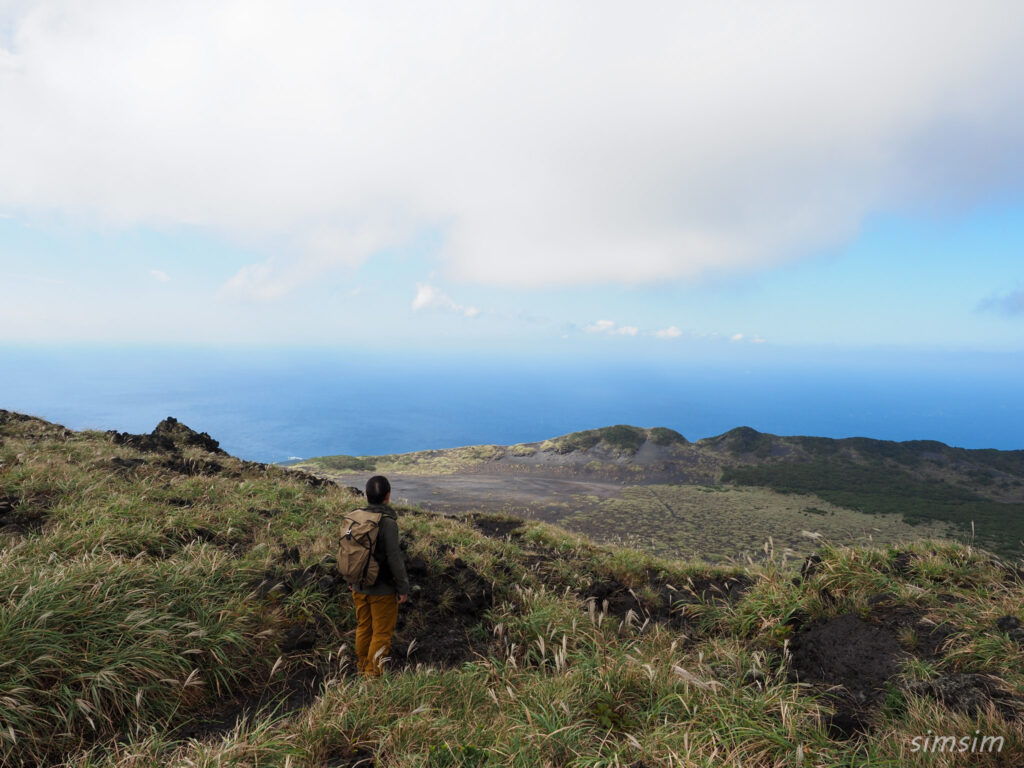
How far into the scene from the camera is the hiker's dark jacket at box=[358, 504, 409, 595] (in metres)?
5.77

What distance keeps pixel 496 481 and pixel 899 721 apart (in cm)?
5960

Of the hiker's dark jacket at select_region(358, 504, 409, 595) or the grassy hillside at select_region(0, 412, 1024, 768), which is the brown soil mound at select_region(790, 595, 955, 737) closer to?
the grassy hillside at select_region(0, 412, 1024, 768)

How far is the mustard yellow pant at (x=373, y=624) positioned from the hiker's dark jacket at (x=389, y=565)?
0.39ft

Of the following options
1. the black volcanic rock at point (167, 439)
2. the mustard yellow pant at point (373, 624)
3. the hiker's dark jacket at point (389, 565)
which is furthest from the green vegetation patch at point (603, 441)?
the hiker's dark jacket at point (389, 565)

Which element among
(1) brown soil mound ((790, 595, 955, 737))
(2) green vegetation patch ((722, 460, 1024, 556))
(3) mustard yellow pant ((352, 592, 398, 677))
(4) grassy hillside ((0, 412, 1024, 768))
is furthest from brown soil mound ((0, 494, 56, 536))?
(2) green vegetation patch ((722, 460, 1024, 556))

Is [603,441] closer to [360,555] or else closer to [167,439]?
[167,439]

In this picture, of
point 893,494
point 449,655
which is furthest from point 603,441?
point 449,655

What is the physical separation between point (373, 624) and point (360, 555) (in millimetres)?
1052

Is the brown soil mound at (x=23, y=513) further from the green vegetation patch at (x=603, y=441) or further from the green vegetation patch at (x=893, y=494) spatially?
the green vegetation patch at (x=603, y=441)

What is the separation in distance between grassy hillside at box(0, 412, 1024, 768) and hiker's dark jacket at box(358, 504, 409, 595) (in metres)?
0.89

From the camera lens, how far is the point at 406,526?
37.5 ft

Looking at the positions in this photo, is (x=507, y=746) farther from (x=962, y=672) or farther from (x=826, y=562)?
(x=826, y=562)

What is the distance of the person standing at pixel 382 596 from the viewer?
573 cm

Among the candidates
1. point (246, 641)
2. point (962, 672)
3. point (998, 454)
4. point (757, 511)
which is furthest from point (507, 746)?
point (998, 454)
